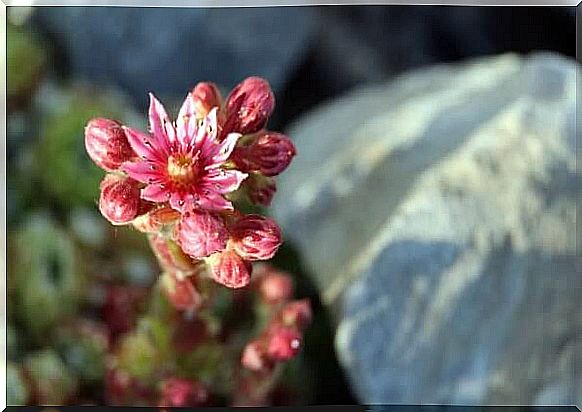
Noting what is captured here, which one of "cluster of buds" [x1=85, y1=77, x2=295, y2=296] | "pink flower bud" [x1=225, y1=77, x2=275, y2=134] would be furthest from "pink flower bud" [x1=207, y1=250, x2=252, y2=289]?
"pink flower bud" [x1=225, y1=77, x2=275, y2=134]

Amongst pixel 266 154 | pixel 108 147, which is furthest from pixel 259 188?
pixel 108 147

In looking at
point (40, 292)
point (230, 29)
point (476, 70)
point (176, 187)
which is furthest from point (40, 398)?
point (476, 70)

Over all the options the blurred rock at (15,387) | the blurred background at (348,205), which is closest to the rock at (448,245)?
the blurred background at (348,205)

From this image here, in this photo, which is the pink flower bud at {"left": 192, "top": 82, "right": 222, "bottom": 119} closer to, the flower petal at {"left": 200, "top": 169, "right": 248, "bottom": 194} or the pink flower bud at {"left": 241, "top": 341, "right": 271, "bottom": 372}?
the flower petal at {"left": 200, "top": 169, "right": 248, "bottom": 194}

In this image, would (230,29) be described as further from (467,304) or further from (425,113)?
(467,304)

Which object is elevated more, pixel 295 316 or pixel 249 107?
pixel 249 107

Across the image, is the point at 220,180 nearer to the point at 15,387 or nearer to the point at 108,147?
the point at 108,147
